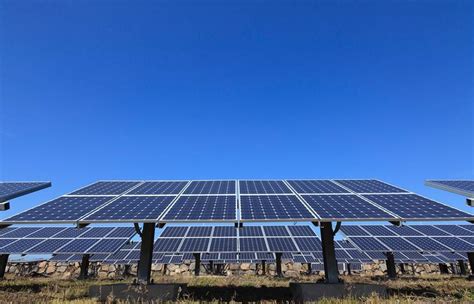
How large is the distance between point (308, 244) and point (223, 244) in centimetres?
758

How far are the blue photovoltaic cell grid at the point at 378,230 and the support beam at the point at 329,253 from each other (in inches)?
695

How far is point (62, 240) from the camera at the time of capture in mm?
25266

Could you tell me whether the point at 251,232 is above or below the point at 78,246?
above

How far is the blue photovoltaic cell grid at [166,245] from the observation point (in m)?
24.1

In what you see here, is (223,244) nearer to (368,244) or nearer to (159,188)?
→ (159,188)

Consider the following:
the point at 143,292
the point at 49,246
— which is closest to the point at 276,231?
the point at 143,292

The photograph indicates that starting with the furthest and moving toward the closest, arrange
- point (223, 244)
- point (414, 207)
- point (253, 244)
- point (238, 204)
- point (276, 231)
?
point (276, 231)
point (253, 244)
point (223, 244)
point (238, 204)
point (414, 207)

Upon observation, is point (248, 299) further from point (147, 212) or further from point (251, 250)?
point (251, 250)

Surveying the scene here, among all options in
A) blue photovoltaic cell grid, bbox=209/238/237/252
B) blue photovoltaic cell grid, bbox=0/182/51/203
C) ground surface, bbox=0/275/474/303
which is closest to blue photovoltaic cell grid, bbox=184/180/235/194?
ground surface, bbox=0/275/474/303

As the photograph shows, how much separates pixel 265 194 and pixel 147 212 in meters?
6.23

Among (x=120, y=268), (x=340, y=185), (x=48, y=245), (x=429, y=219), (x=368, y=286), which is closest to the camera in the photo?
(x=429, y=219)

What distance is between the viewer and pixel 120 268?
43.9m

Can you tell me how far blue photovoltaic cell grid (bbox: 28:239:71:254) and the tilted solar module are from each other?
20.5 metres

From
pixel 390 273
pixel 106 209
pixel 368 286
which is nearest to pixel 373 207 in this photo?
pixel 368 286
